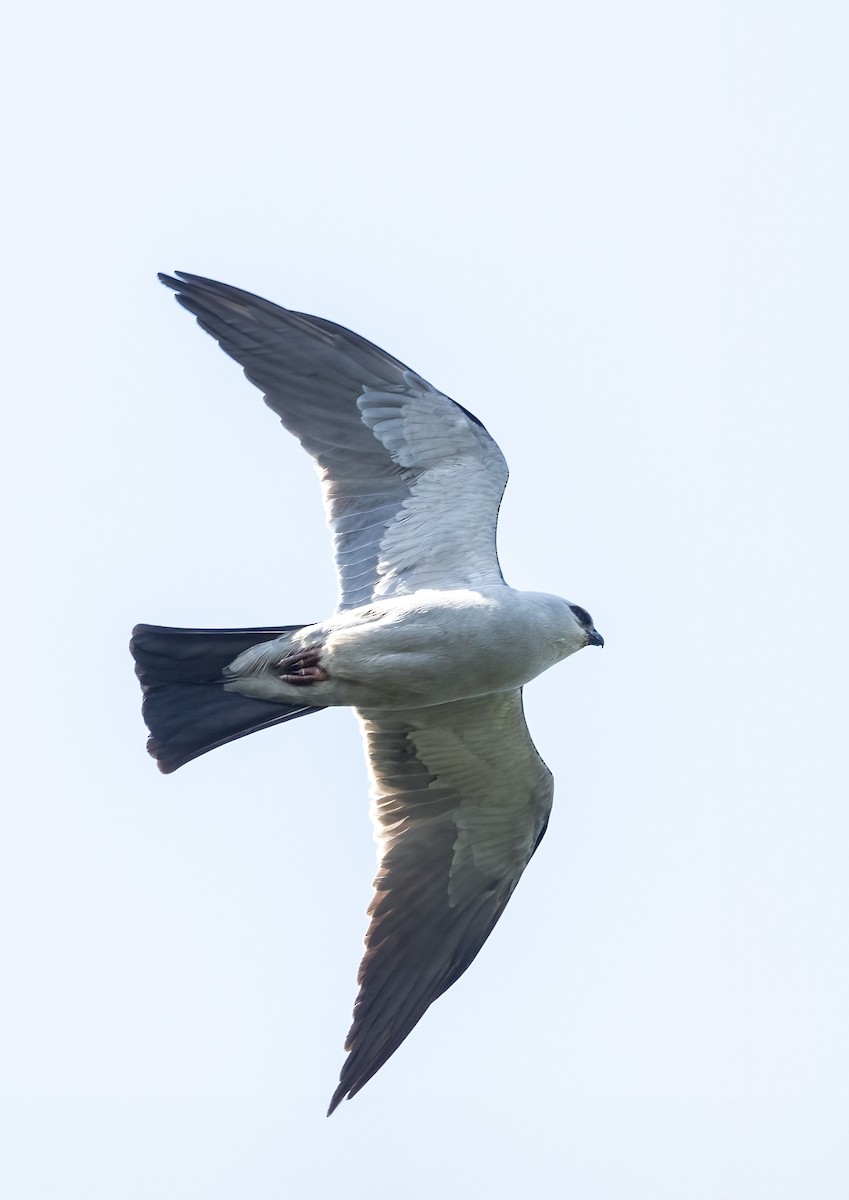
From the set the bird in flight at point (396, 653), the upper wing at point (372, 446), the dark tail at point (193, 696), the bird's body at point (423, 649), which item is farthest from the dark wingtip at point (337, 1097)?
the upper wing at point (372, 446)

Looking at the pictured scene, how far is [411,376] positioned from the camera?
1130 cm

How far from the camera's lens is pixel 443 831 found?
12008 millimetres

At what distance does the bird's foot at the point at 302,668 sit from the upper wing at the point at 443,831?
84 centimetres

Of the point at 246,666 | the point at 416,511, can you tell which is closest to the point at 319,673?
the point at 246,666

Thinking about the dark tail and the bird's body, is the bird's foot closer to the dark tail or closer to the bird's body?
the bird's body

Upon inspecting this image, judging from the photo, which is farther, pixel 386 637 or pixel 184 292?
pixel 184 292

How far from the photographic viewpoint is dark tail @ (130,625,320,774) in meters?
11.0

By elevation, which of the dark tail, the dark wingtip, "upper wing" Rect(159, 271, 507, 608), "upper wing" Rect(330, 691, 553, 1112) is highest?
"upper wing" Rect(159, 271, 507, 608)

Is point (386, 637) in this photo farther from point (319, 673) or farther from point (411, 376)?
point (411, 376)

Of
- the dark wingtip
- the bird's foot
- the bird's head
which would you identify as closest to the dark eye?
the bird's head

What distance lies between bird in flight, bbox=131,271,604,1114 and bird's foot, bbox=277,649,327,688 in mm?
12

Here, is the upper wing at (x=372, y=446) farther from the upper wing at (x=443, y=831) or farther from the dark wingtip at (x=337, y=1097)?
the dark wingtip at (x=337, y=1097)

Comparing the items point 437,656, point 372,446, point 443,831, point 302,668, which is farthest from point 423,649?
point 443,831

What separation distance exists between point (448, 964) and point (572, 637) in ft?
7.55
